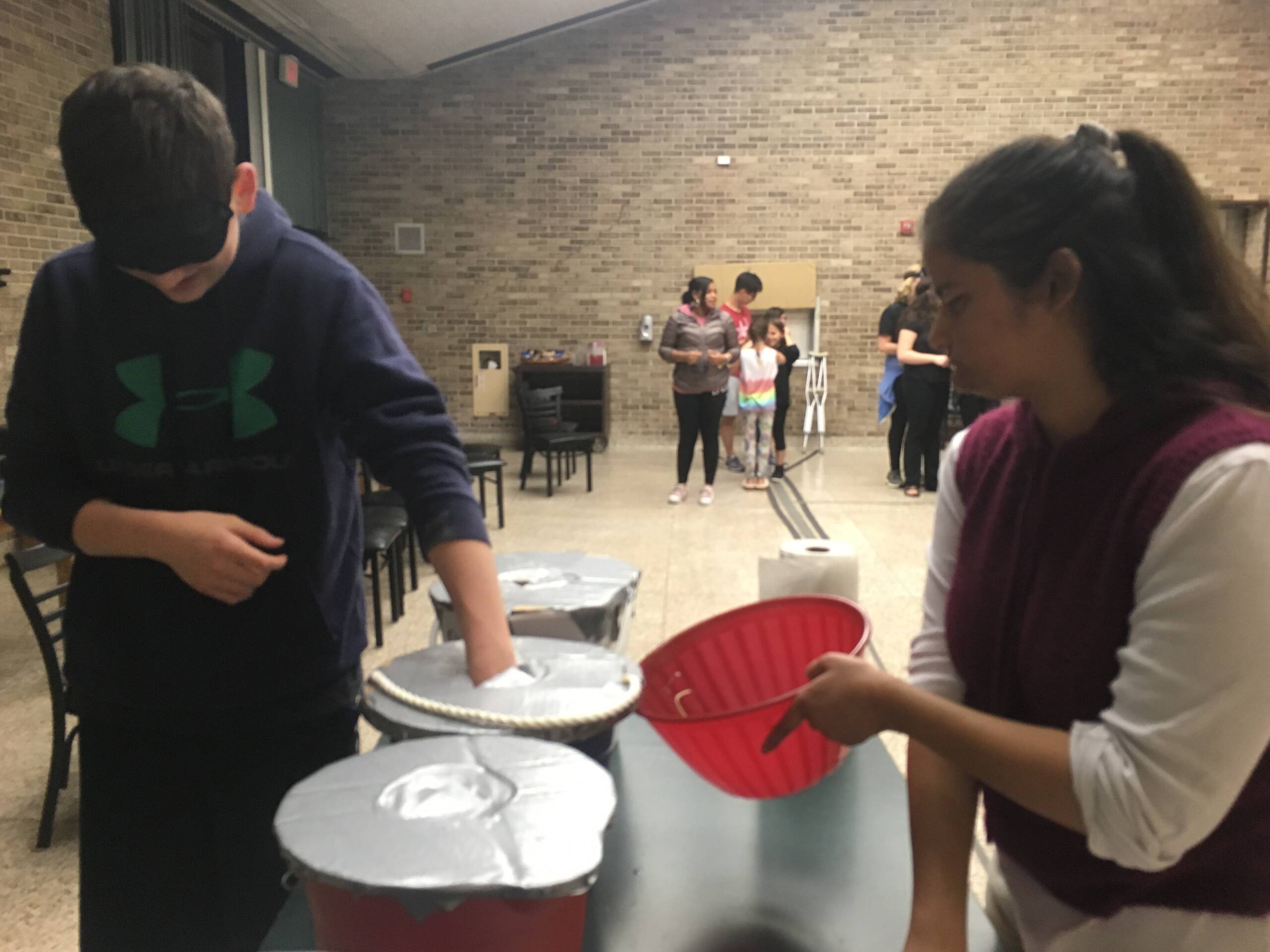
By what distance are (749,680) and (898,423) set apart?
18.2 feet

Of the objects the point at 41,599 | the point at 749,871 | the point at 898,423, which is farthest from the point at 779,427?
the point at 749,871

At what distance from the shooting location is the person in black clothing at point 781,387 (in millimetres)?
6801

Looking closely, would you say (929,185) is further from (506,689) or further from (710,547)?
(506,689)

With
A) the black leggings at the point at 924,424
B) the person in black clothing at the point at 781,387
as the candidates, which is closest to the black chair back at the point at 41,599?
the black leggings at the point at 924,424

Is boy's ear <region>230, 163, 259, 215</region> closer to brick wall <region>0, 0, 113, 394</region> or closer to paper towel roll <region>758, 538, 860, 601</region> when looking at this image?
paper towel roll <region>758, 538, 860, 601</region>

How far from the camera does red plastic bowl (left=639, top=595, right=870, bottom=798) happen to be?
3.08 feet

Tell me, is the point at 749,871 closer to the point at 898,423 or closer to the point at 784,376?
the point at 898,423

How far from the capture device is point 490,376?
846 cm

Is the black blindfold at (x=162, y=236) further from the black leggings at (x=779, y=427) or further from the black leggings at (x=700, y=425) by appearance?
the black leggings at (x=779, y=427)

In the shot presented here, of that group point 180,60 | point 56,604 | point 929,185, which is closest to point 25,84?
point 180,60

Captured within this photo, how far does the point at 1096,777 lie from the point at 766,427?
18.7 ft

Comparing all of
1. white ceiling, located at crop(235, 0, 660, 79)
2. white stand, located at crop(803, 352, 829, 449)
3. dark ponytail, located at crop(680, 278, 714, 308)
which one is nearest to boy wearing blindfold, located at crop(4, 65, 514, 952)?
dark ponytail, located at crop(680, 278, 714, 308)

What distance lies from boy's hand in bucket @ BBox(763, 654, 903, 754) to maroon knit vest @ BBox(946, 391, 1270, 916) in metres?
0.13

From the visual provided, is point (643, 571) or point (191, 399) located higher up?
point (191, 399)
